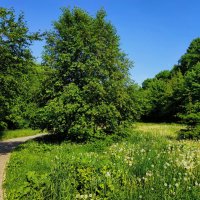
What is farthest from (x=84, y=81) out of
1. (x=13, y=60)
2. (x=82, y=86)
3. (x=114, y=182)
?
(x=114, y=182)

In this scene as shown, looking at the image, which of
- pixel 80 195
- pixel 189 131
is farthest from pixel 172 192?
pixel 189 131

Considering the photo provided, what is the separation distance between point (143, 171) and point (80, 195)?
214 cm

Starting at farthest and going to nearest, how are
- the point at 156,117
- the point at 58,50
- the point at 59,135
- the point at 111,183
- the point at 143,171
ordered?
the point at 156,117 → the point at 59,135 → the point at 58,50 → the point at 143,171 → the point at 111,183

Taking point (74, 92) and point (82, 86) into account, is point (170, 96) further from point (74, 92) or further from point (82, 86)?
point (74, 92)

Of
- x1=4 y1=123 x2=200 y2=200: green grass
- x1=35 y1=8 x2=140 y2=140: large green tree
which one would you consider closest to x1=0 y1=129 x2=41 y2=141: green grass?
x1=35 y1=8 x2=140 y2=140: large green tree

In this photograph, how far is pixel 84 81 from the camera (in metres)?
23.3

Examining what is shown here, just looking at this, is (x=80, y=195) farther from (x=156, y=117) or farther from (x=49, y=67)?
(x=156, y=117)

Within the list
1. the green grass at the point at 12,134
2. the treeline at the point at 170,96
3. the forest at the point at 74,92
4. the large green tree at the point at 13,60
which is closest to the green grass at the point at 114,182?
the forest at the point at 74,92

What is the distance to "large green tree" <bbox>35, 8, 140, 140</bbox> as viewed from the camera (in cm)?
2233

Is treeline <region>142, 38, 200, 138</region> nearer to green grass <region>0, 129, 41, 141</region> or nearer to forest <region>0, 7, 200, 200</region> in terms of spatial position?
green grass <region>0, 129, 41, 141</region>

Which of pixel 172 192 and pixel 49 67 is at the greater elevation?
pixel 49 67

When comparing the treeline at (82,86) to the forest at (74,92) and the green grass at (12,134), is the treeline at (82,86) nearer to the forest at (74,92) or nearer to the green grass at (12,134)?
the forest at (74,92)

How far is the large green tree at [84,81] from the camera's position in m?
22.3

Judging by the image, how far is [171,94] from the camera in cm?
5703
